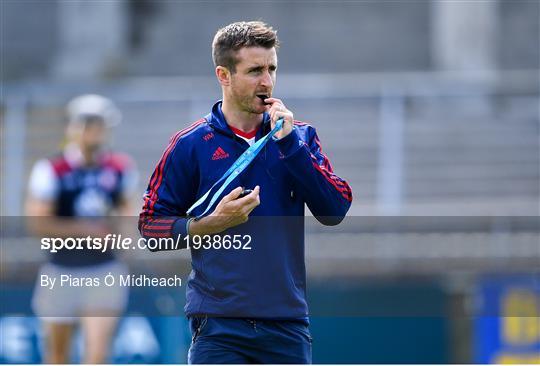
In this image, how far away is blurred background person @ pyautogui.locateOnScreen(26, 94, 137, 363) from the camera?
8.50 m

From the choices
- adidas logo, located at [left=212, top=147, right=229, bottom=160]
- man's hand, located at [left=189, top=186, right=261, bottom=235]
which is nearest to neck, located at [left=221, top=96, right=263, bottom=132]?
adidas logo, located at [left=212, top=147, right=229, bottom=160]

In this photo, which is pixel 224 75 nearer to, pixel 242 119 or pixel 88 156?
pixel 242 119

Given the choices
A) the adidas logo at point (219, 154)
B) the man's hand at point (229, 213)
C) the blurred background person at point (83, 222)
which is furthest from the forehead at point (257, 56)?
the blurred background person at point (83, 222)

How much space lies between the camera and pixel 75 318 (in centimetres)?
861

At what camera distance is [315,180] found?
198 inches

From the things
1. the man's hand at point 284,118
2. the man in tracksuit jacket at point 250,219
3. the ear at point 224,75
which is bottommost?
the man in tracksuit jacket at point 250,219

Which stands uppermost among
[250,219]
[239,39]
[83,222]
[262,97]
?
[239,39]

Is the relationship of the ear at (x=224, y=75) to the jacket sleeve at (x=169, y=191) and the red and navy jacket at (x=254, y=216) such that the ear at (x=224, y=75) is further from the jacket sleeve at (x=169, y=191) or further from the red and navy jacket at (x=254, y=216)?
the jacket sleeve at (x=169, y=191)

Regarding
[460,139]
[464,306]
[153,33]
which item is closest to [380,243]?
[464,306]

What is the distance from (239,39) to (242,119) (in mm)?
347

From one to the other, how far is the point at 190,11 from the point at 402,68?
11.7 feet

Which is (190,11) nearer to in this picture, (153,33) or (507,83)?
(153,33)

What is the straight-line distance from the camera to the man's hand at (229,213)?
4.92m

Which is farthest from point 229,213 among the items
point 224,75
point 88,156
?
point 88,156
